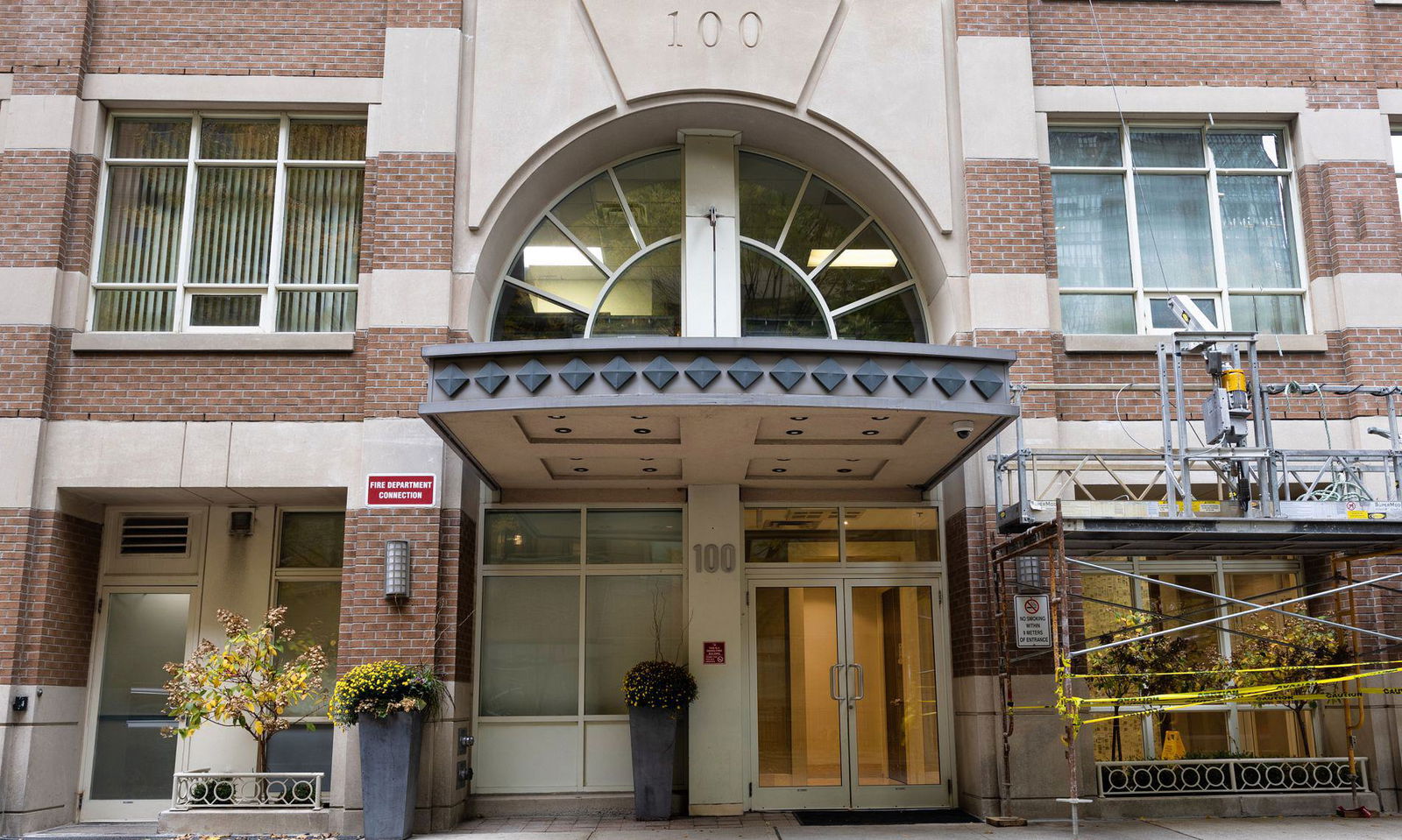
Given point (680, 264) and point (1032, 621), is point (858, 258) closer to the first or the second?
point (680, 264)

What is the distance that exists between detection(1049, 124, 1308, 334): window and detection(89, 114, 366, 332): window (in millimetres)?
8375

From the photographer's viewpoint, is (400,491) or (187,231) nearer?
(400,491)

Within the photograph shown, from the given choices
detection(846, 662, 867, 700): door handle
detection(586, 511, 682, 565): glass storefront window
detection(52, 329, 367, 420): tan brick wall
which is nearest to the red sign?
detection(52, 329, 367, 420): tan brick wall

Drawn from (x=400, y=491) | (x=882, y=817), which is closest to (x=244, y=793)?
(x=400, y=491)

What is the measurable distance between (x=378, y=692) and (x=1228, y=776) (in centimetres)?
876

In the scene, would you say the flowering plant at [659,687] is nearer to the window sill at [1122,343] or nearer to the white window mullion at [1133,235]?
the window sill at [1122,343]

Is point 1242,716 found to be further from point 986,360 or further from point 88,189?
point 88,189

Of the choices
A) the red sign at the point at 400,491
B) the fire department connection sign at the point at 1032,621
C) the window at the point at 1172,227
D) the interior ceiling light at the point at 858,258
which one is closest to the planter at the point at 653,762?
the red sign at the point at 400,491

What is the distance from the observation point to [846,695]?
1266cm

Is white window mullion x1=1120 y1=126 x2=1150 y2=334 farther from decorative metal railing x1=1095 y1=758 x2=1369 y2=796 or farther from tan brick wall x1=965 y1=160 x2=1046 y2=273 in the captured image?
decorative metal railing x1=1095 y1=758 x2=1369 y2=796

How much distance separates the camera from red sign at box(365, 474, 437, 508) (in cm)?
1194

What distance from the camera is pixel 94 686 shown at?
12688 mm

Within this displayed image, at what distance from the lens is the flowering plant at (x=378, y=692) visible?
424 inches

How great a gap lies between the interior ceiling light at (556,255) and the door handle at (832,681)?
542cm
